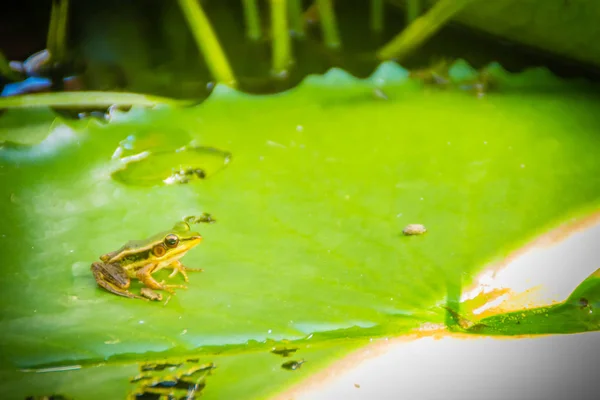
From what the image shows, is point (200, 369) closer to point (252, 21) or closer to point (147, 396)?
point (147, 396)

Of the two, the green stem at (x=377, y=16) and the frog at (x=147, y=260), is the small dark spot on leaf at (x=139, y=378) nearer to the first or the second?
the frog at (x=147, y=260)

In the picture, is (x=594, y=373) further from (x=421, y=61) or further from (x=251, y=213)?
(x=421, y=61)

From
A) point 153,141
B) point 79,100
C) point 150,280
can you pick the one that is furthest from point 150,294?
point 79,100

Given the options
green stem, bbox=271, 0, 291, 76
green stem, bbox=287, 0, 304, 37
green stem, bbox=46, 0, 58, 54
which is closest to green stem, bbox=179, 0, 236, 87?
green stem, bbox=271, 0, 291, 76

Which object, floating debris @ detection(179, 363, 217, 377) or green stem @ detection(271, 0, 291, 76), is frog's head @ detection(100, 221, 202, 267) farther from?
green stem @ detection(271, 0, 291, 76)

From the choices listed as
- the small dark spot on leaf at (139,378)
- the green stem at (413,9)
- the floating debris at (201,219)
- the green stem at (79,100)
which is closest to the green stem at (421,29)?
the green stem at (413,9)

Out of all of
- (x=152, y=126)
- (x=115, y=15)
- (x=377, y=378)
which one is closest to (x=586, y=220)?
(x=377, y=378)
